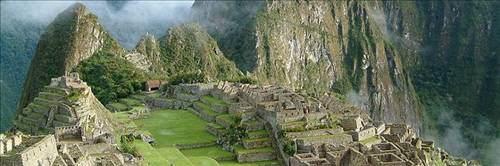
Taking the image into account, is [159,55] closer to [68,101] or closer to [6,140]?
[68,101]

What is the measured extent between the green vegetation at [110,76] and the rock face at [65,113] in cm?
3129

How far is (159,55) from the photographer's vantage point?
5423 inches

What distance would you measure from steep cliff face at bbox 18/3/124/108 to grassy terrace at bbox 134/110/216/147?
1741 inches

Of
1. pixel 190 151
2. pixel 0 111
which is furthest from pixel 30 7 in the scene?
pixel 190 151

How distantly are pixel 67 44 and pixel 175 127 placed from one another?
59298 mm

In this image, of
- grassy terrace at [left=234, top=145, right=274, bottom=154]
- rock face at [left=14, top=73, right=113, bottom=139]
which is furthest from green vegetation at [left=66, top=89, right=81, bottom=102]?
grassy terrace at [left=234, top=145, right=274, bottom=154]

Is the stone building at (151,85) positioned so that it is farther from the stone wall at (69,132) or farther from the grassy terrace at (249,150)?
the stone wall at (69,132)

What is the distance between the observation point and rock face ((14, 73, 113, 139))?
58938 millimetres

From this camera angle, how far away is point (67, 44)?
5059 inches

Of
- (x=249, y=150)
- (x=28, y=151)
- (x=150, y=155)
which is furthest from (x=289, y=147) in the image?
(x=28, y=151)

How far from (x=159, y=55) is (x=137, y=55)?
7435 mm

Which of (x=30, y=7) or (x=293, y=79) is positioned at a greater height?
(x=30, y=7)

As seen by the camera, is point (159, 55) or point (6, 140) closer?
point (6, 140)

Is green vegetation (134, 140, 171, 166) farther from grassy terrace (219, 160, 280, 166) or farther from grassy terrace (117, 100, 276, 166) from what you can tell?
grassy terrace (219, 160, 280, 166)
